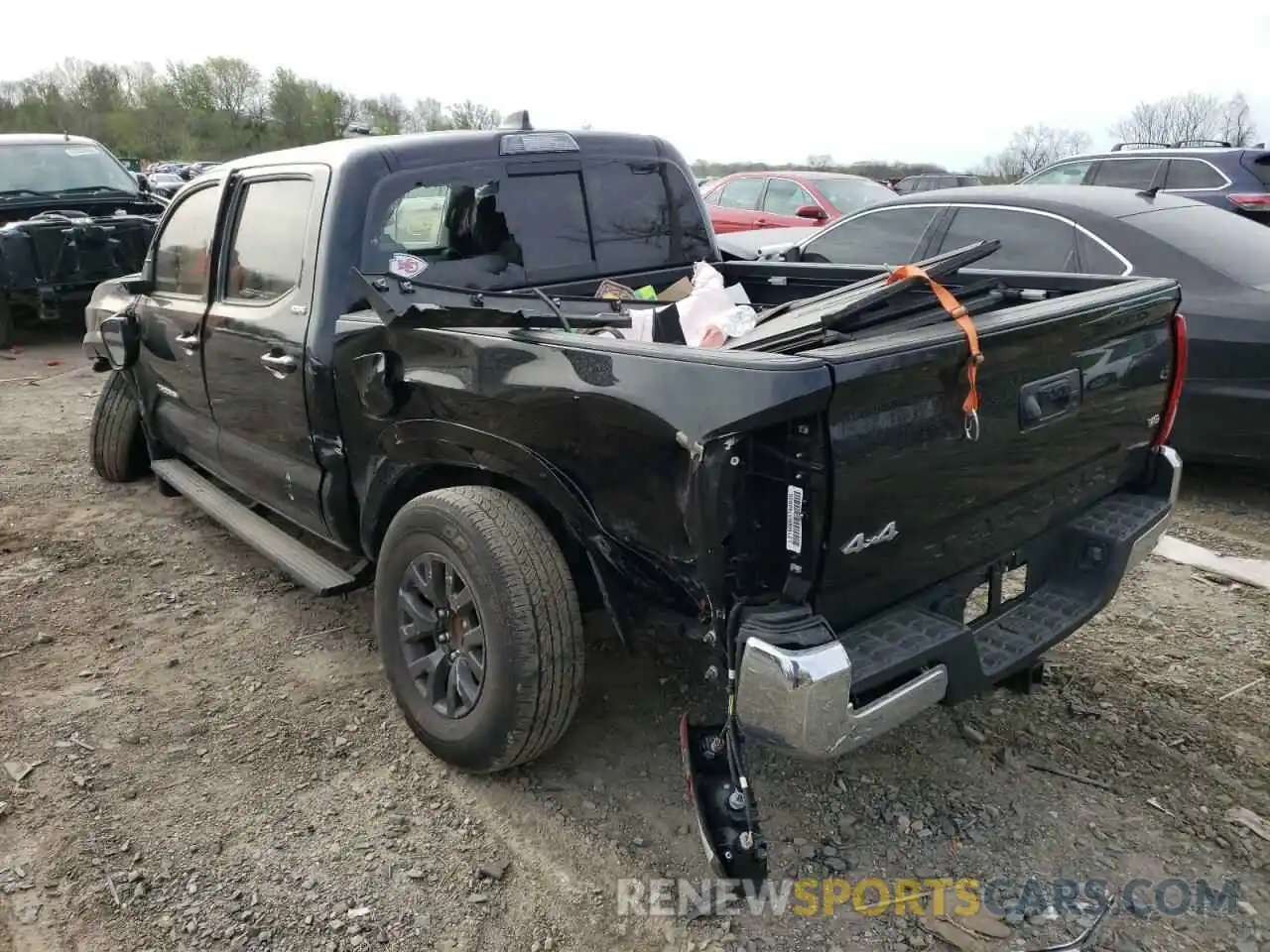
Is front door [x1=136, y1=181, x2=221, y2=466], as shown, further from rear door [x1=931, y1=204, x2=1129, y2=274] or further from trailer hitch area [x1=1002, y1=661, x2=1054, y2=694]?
rear door [x1=931, y1=204, x2=1129, y2=274]

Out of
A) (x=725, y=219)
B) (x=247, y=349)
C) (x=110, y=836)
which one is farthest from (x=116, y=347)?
(x=725, y=219)

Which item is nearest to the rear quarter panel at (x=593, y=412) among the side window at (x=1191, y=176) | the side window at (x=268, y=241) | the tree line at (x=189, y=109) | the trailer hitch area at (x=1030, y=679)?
the side window at (x=268, y=241)

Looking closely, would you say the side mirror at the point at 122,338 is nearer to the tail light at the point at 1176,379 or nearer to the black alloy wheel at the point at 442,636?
the black alloy wheel at the point at 442,636

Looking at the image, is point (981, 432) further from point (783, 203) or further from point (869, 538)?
point (783, 203)

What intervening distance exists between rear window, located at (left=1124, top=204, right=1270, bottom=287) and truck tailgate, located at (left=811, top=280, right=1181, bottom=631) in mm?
2311

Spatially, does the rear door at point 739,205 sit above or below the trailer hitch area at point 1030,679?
above

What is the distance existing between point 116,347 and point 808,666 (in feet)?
14.4

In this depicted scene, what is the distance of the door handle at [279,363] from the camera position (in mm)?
3461

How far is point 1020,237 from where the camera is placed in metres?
5.46

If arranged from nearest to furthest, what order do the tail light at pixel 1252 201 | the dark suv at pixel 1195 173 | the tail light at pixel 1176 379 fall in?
the tail light at pixel 1176 379, the tail light at pixel 1252 201, the dark suv at pixel 1195 173

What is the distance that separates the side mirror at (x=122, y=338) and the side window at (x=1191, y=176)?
9.71 meters

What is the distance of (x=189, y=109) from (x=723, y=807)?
7405 cm

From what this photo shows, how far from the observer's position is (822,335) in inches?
92.7

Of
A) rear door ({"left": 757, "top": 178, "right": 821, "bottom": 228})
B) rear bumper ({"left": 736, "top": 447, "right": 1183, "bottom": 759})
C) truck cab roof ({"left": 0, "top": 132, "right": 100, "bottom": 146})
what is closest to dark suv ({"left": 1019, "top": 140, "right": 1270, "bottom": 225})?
rear door ({"left": 757, "top": 178, "right": 821, "bottom": 228})
